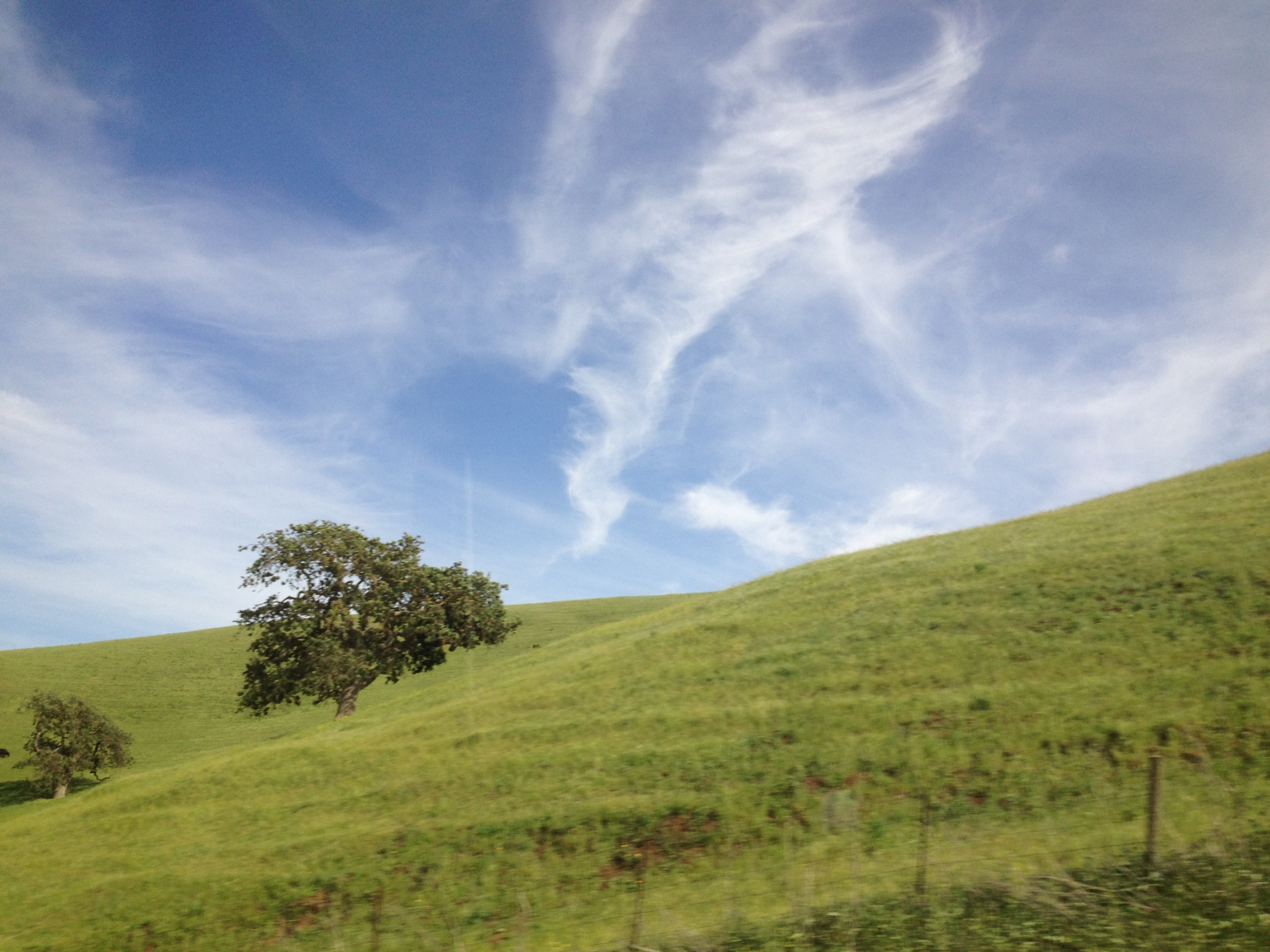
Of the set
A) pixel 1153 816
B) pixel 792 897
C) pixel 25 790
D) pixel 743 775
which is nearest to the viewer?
pixel 1153 816

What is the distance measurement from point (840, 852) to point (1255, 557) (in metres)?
20.1

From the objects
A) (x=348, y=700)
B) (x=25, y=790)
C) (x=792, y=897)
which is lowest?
(x=25, y=790)

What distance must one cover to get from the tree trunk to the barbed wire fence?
81.7 ft

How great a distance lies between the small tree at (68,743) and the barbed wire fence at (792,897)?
122ft

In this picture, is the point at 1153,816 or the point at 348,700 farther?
the point at 348,700

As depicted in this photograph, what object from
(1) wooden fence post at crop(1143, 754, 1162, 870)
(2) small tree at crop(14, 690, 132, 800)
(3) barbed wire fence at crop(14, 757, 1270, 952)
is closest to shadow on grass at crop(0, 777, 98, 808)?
(2) small tree at crop(14, 690, 132, 800)

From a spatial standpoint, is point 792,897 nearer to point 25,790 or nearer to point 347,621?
point 347,621

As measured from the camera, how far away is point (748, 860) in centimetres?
1688

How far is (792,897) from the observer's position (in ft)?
46.6

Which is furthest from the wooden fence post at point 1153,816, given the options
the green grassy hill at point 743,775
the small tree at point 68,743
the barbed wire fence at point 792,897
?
the small tree at point 68,743

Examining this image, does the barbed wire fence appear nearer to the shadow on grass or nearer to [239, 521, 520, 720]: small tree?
[239, 521, 520, 720]: small tree

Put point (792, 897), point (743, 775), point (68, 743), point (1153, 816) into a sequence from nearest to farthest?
1. point (1153, 816)
2. point (792, 897)
3. point (743, 775)
4. point (68, 743)

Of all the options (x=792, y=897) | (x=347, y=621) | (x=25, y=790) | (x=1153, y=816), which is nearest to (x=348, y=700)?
(x=347, y=621)

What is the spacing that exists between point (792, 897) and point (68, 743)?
53894 millimetres
